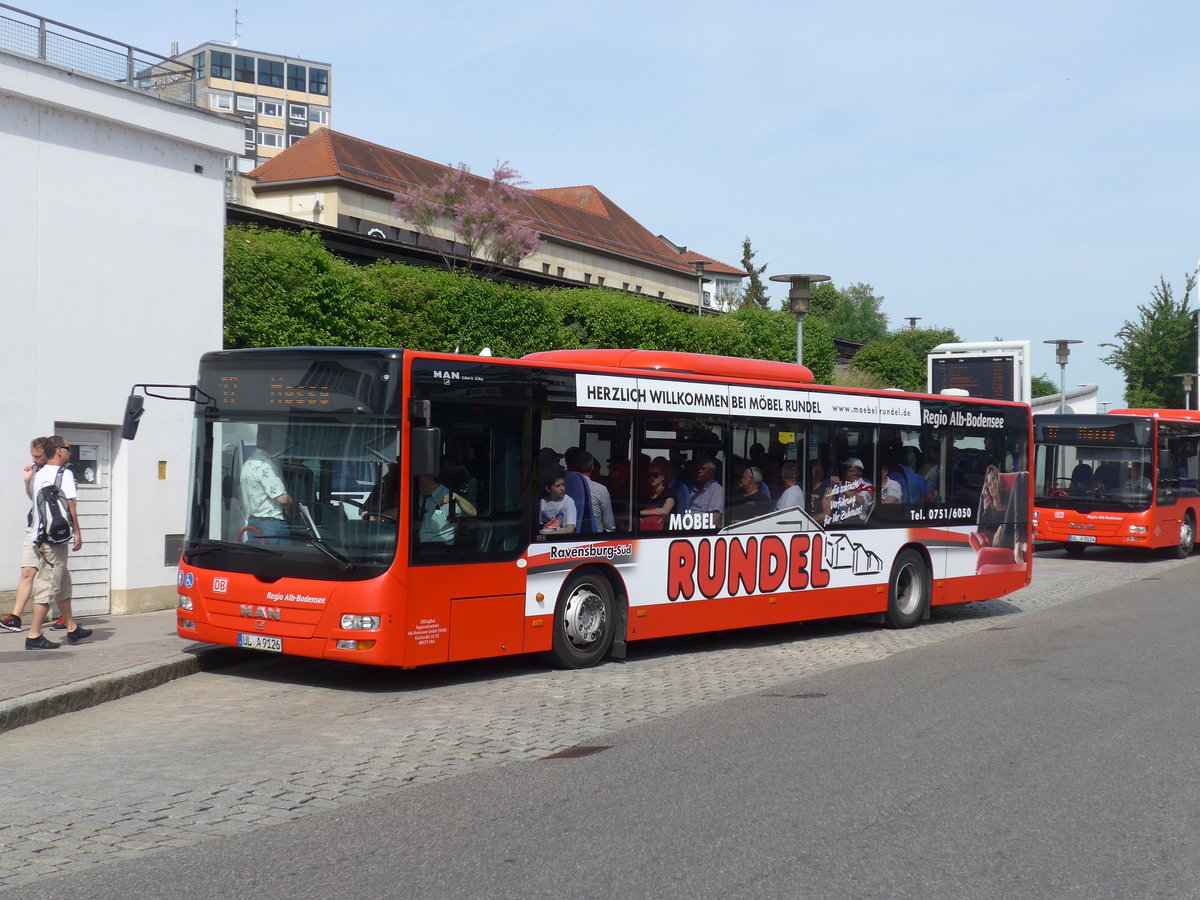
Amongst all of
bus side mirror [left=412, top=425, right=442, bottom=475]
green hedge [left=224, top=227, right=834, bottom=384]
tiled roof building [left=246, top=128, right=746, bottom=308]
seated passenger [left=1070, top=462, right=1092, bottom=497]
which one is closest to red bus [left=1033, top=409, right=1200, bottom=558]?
seated passenger [left=1070, top=462, right=1092, bottom=497]

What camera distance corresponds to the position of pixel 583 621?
1173cm

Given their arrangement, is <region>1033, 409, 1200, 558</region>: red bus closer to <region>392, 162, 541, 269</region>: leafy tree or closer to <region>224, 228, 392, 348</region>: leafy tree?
<region>224, 228, 392, 348</region>: leafy tree

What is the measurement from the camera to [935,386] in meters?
34.5

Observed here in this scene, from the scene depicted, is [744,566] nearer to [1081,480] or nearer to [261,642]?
[261,642]

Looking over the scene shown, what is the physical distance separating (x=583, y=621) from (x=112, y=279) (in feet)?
22.2

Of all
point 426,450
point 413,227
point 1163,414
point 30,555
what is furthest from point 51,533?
point 413,227

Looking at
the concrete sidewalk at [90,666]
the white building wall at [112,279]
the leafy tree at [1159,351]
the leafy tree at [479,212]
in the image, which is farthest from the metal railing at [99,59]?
the leafy tree at [1159,351]

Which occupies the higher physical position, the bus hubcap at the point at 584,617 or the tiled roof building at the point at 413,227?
the tiled roof building at the point at 413,227

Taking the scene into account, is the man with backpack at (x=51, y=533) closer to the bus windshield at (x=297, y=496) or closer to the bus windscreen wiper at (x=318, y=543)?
the bus windshield at (x=297, y=496)

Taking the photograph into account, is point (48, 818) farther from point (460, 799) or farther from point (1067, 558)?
point (1067, 558)

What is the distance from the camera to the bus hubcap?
1160 centimetres

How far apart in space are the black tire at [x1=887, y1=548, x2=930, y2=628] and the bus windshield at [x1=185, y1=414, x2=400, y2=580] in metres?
Answer: 7.34

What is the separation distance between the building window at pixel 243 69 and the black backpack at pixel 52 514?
128 meters

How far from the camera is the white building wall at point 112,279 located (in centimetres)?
1338
